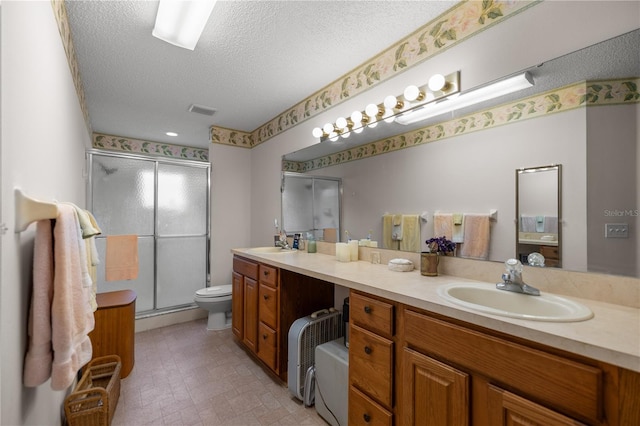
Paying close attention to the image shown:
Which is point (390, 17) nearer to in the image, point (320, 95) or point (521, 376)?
point (320, 95)

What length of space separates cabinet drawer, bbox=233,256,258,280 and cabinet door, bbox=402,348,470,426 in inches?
55.8

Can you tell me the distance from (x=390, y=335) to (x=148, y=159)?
309 cm

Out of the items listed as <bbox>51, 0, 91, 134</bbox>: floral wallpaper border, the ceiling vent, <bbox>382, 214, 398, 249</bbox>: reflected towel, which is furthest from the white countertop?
the ceiling vent

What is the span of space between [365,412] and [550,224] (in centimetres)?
121

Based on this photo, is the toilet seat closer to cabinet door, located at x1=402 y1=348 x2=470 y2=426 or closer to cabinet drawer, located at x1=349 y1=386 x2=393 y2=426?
cabinet drawer, located at x1=349 y1=386 x2=393 y2=426

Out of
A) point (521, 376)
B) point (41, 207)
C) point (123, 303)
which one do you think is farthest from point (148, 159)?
point (521, 376)

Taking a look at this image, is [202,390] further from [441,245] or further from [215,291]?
[441,245]

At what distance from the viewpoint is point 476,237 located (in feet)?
4.80

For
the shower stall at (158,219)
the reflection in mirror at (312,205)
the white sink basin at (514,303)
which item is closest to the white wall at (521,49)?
the white sink basin at (514,303)

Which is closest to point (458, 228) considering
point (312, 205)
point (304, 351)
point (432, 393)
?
point (432, 393)

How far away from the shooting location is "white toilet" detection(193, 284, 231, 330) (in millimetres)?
2967

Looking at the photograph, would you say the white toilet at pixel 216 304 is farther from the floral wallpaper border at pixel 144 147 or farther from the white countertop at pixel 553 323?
the floral wallpaper border at pixel 144 147

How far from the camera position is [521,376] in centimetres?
83

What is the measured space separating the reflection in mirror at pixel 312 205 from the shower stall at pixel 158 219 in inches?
45.6
